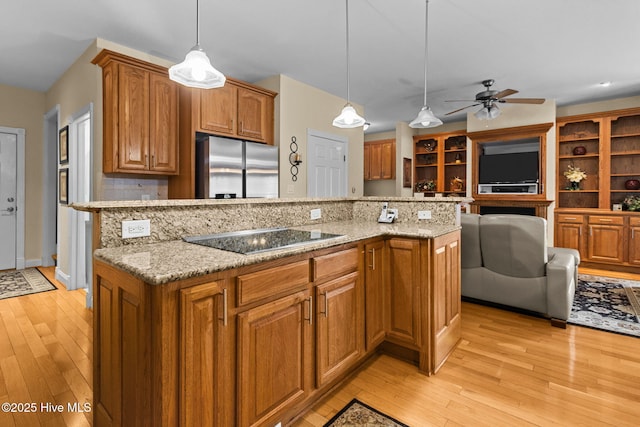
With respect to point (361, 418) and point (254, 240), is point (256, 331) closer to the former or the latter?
point (254, 240)

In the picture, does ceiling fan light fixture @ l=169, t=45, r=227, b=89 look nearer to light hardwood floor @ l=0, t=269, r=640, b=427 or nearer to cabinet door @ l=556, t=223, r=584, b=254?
light hardwood floor @ l=0, t=269, r=640, b=427

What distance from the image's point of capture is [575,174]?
5.46 meters

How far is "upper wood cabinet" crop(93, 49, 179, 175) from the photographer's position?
312 centimetres

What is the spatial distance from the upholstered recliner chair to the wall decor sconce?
2257 mm

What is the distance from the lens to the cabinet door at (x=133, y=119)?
3137 millimetres

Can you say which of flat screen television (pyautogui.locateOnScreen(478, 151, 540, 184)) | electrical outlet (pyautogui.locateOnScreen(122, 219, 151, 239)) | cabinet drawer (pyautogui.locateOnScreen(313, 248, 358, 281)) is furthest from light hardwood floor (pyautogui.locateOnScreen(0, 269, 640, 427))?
flat screen television (pyautogui.locateOnScreen(478, 151, 540, 184))

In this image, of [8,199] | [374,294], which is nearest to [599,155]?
[374,294]

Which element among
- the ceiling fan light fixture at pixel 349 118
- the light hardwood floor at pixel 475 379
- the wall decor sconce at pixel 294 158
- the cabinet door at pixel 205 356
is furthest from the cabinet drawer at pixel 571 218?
the cabinet door at pixel 205 356

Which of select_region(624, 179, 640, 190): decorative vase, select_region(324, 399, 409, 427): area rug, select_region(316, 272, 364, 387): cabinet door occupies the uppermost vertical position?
select_region(624, 179, 640, 190): decorative vase

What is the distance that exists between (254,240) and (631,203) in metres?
6.00

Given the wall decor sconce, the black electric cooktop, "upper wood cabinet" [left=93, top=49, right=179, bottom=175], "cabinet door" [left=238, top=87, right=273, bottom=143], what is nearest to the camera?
the black electric cooktop

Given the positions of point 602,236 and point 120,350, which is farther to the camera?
point 602,236

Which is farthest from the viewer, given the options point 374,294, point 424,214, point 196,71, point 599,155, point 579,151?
point 579,151

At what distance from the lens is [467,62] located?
3.94 metres
